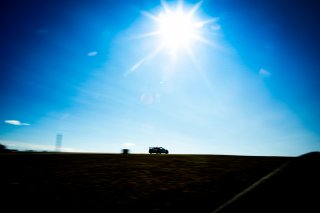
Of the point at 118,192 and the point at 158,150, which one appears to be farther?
the point at 158,150

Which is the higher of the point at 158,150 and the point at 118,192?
the point at 158,150

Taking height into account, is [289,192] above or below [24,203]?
above

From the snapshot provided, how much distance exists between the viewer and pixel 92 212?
5.17m

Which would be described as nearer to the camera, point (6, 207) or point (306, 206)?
point (306, 206)

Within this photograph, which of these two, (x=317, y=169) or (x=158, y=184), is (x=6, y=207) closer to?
(x=158, y=184)

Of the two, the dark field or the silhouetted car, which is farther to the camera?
the silhouetted car

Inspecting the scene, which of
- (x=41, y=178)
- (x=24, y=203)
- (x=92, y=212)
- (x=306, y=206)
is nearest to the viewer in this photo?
(x=306, y=206)

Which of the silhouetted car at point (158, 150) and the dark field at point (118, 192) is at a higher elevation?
the silhouetted car at point (158, 150)

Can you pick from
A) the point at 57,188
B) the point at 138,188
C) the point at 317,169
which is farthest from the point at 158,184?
the point at 317,169

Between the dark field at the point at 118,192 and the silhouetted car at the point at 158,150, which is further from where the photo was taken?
the silhouetted car at the point at 158,150

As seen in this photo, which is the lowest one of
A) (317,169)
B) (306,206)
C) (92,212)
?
(92,212)

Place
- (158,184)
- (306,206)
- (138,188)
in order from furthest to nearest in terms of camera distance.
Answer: (158,184) → (138,188) → (306,206)

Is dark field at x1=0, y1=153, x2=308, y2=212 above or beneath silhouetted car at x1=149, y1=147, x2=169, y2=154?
beneath

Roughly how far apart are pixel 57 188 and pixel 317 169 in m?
7.18
